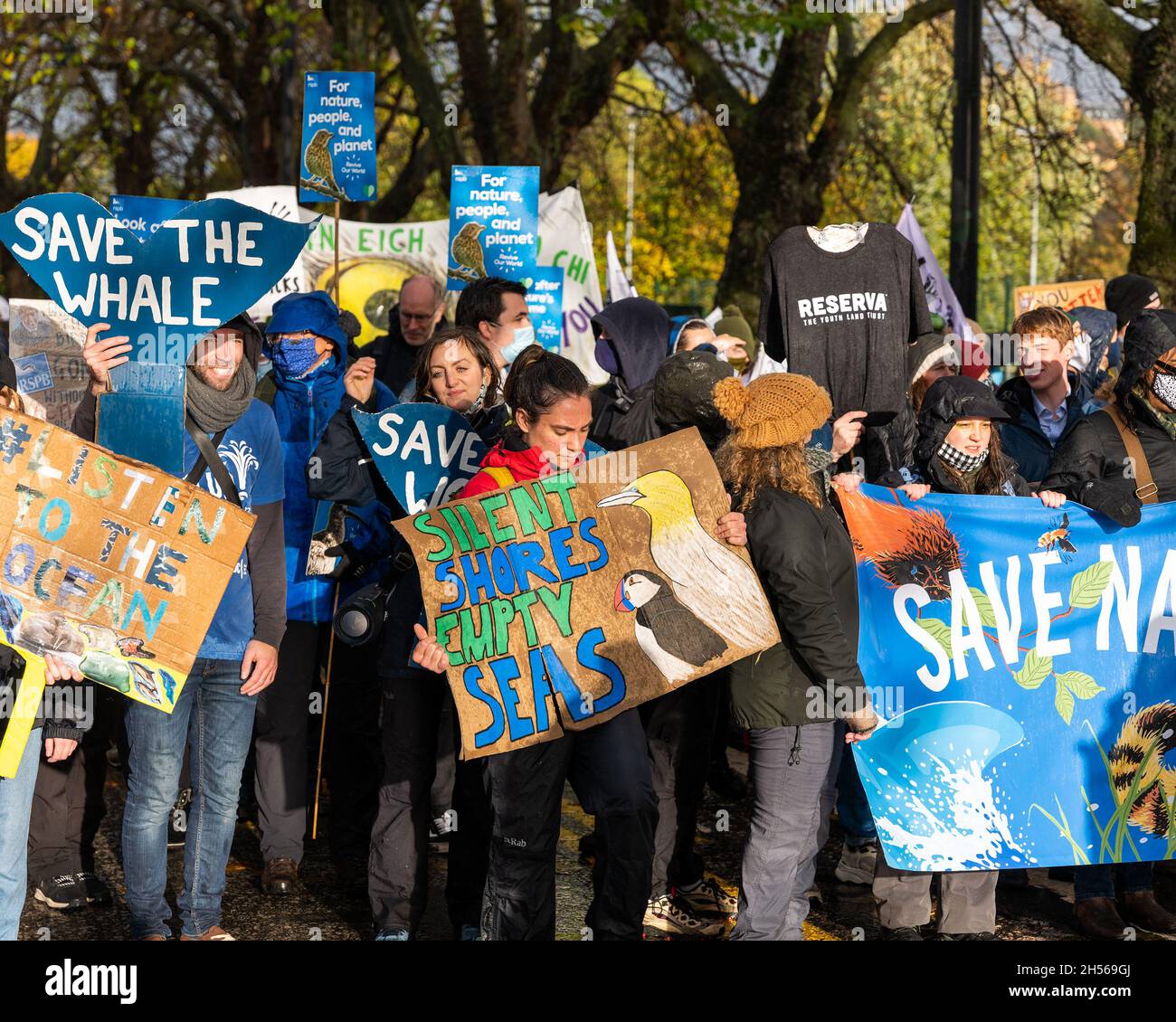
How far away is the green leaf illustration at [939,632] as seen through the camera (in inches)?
199

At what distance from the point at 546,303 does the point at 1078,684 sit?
20.1 ft

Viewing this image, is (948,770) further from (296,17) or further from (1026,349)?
(296,17)

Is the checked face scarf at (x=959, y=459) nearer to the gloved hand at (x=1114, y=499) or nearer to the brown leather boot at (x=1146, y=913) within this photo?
the gloved hand at (x=1114, y=499)

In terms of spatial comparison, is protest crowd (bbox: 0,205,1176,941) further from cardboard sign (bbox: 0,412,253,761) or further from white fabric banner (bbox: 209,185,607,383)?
white fabric banner (bbox: 209,185,607,383)

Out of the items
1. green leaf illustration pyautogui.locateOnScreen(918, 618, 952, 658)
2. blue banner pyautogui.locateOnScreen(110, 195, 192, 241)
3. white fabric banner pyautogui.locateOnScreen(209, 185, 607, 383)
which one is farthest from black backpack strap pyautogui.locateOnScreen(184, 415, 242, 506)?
white fabric banner pyautogui.locateOnScreen(209, 185, 607, 383)

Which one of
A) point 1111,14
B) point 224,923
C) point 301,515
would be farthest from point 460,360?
point 1111,14

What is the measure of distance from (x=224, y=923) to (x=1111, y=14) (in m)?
9.55

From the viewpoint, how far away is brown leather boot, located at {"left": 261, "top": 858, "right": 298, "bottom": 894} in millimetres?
5605

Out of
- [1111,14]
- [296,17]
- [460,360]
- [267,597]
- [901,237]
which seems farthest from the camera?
[296,17]

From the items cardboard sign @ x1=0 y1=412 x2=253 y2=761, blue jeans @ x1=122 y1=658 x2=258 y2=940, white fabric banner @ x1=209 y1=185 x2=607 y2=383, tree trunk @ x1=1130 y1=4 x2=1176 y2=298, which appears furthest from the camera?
white fabric banner @ x1=209 y1=185 x2=607 y2=383

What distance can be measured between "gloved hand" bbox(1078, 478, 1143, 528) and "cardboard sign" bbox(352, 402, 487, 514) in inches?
76.7

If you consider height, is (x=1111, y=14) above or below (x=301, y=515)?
above

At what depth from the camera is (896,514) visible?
5129mm

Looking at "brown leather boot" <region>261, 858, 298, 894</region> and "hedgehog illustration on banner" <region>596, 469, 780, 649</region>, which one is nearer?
"hedgehog illustration on banner" <region>596, 469, 780, 649</region>
